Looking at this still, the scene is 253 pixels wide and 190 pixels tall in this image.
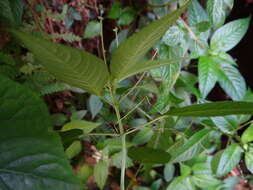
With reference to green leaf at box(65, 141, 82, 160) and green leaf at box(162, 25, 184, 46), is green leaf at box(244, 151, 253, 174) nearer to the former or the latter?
green leaf at box(162, 25, 184, 46)

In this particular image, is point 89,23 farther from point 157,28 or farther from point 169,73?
point 157,28

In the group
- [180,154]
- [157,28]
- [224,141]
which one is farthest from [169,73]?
[224,141]

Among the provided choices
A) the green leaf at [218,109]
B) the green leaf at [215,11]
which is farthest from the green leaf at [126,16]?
the green leaf at [218,109]

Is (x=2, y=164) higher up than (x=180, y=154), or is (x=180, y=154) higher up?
(x=2, y=164)

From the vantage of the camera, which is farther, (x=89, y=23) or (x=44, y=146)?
(x=89, y=23)

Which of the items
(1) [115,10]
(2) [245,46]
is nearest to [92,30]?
(1) [115,10]

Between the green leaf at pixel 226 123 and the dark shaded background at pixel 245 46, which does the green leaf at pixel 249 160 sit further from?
the dark shaded background at pixel 245 46

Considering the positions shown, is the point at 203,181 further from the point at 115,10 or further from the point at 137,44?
the point at 137,44
